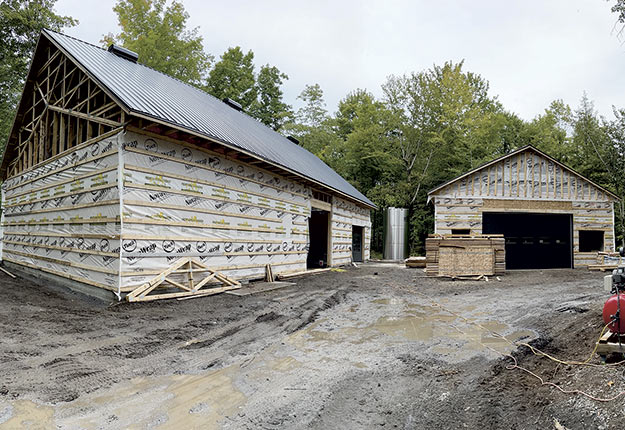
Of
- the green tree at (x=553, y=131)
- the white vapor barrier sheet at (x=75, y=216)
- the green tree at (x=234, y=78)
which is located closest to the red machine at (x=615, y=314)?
the white vapor barrier sheet at (x=75, y=216)

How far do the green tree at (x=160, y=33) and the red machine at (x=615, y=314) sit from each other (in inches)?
1154

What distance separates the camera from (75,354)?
15.1 feet

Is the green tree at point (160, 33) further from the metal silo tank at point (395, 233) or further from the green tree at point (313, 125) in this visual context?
the metal silo tank at point (395, 233)

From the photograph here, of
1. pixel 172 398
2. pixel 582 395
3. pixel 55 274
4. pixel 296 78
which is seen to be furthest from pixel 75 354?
pixel 296 78

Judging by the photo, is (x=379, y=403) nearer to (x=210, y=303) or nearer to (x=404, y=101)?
(x=210, y=303)

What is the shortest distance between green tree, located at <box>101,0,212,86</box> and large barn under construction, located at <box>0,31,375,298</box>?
15.5 metres

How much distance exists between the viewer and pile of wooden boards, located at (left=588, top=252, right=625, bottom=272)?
14.9 metres

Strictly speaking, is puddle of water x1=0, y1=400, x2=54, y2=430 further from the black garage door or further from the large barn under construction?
the black garage door

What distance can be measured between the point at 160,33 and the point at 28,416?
30127 millimetres

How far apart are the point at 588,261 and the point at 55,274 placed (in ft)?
72.3

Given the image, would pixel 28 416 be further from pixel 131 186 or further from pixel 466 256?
pixel 466 256

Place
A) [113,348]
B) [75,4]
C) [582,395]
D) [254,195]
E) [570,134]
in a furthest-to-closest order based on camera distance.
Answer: [570,134]
[75,4]
[254,195]
[113,348]
[582,395]

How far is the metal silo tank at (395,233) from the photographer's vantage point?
26.1 metres

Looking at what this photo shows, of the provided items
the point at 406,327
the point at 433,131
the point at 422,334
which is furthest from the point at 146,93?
the point at 433,131
